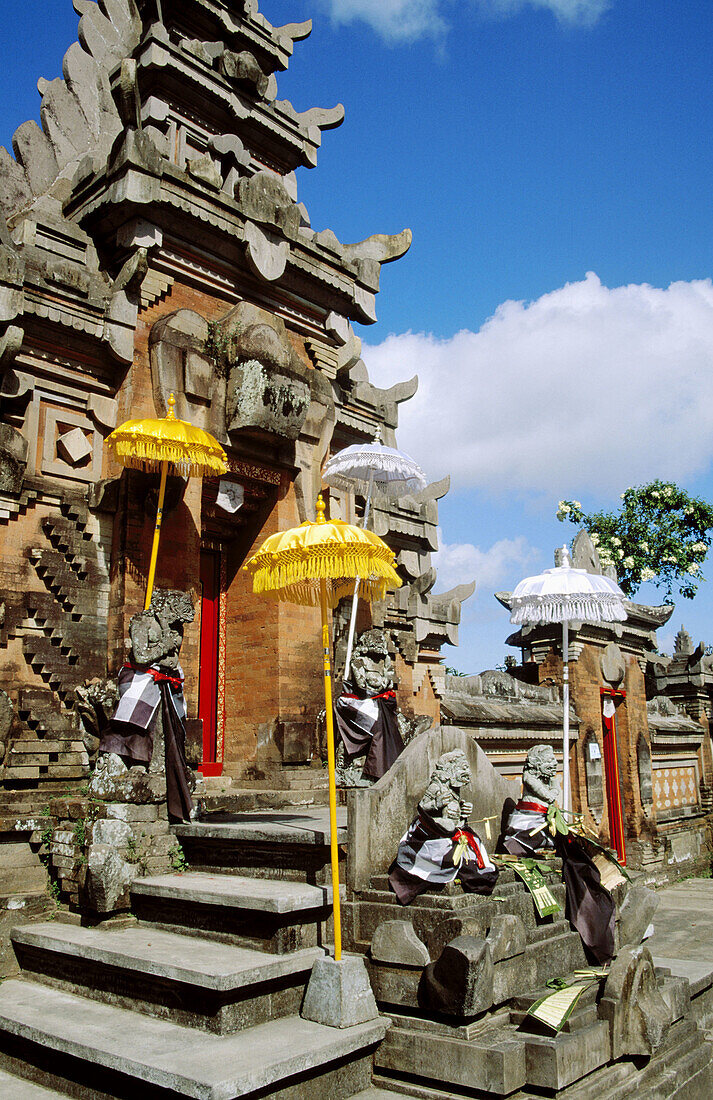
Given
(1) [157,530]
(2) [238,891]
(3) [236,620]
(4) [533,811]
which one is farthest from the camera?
(3) [236,620]

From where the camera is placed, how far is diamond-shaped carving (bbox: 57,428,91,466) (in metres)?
8.68

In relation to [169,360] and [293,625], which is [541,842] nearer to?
[293,625]

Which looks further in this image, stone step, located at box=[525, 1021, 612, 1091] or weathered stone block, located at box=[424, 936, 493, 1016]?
weathered stone block, located at box=[424, 936, 493, 1016]

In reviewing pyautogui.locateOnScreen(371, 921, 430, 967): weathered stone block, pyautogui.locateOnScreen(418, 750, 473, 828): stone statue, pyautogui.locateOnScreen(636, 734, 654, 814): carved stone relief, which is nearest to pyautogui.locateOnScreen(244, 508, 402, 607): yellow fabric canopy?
pyautogui.locateOnScreen(418, 750, 473, 828): stone statue

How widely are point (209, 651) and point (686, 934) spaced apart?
7635mm

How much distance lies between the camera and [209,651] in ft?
34.7

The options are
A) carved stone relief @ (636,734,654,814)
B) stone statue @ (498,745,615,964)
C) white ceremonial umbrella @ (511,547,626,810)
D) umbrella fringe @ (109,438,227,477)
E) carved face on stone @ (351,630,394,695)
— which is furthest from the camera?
carved stone relief @ (636,734,654,814)

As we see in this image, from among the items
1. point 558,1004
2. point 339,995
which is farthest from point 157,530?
point 558,1004

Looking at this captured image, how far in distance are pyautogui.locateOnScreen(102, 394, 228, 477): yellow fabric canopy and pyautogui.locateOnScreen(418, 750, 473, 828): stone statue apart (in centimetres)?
399

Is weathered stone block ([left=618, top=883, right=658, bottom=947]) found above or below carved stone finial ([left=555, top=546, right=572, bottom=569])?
below

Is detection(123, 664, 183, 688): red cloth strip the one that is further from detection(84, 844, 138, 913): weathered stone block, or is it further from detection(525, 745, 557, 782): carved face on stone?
detection(525, 745, 557, 782): carved face on stone

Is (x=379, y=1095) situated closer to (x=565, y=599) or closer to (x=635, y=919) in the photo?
(x=635, y=919)

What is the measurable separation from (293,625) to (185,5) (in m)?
9.57

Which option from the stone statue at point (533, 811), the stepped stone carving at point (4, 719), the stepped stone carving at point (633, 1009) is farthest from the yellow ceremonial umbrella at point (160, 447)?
the stepped stone carving at point (633, 1009)
